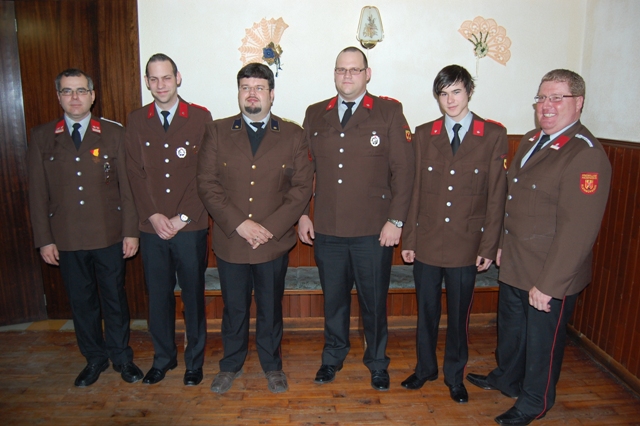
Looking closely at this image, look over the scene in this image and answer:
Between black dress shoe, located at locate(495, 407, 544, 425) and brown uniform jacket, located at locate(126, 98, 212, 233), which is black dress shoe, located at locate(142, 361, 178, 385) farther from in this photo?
black dress shoe, located at locate(495, 407, 544, 425)

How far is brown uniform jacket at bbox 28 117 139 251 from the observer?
2.95m

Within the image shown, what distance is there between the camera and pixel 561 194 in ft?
7.80

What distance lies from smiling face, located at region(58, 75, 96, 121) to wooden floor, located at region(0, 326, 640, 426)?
1693 mm

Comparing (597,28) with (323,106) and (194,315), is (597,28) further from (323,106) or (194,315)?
(194,315)

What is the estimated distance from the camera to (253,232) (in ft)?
9.07

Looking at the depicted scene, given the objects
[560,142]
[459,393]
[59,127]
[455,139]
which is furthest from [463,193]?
[59,127]

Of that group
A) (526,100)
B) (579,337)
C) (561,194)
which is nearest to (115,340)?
(561,194)

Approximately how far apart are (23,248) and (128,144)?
172 centimetres

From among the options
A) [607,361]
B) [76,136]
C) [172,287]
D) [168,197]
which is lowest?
[607,361]

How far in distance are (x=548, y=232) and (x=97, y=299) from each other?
9.00 ft

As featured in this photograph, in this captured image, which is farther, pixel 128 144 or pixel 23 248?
pixel 23 248

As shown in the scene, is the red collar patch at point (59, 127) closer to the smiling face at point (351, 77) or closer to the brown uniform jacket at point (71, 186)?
the brown uniform jacket at point (71, 186)

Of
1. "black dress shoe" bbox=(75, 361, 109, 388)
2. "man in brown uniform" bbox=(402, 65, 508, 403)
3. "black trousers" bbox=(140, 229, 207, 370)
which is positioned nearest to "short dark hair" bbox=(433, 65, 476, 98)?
"man in brown uniform" bbox=(402, 65, 508, 403)

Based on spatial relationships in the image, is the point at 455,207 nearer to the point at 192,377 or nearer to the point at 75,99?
the point at 192,377
